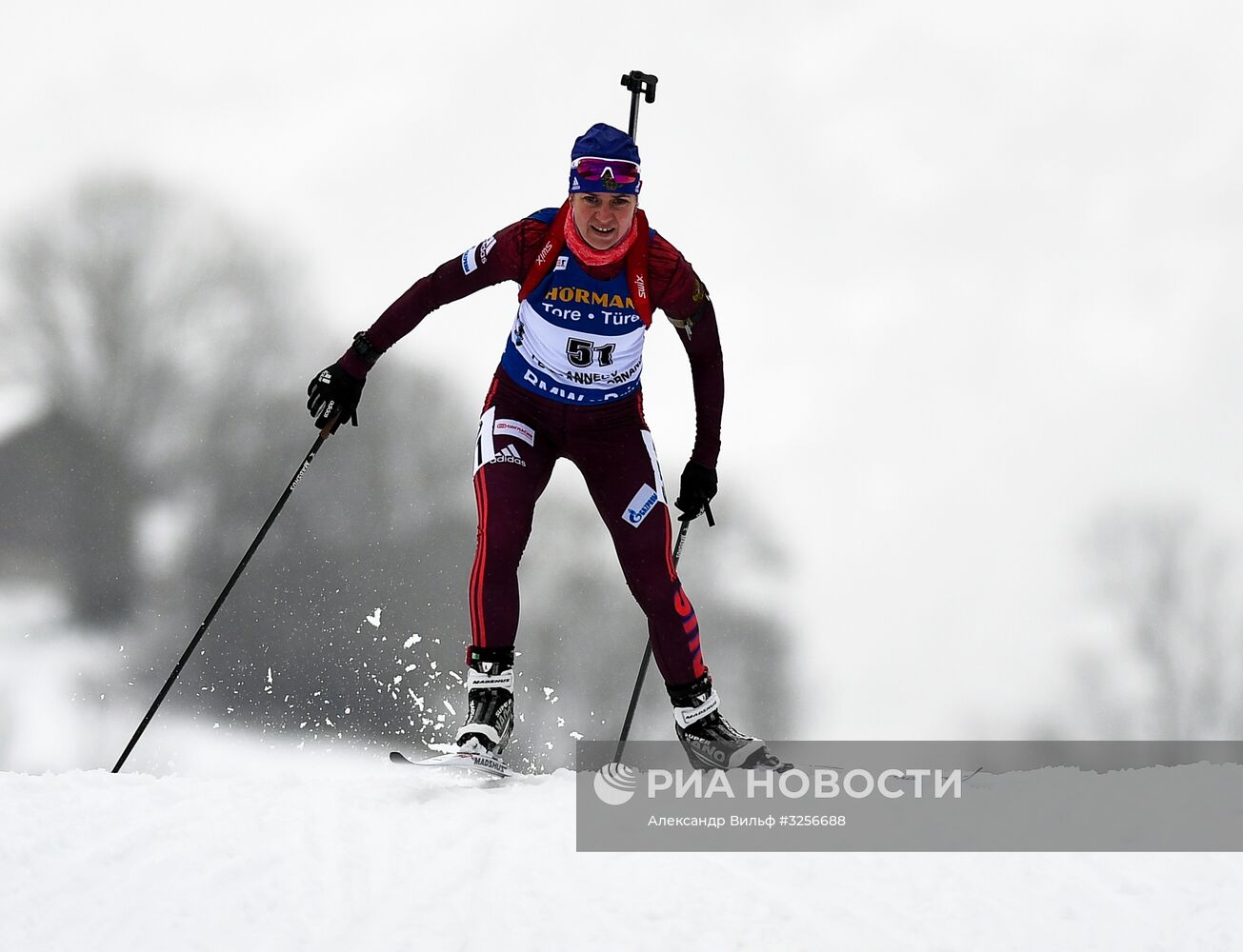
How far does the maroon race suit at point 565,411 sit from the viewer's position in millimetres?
4477

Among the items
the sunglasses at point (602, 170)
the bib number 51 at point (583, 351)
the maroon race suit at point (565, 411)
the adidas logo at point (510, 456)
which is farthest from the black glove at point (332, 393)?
the sunglasses at point (602, 170)

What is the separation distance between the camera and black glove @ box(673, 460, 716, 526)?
5164 mm

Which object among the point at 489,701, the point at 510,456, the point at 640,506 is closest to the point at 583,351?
the point at 510,456

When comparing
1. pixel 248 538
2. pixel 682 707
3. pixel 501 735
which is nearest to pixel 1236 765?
pixel 682 707

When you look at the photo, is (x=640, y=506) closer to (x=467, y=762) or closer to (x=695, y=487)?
(x=695, y=487)

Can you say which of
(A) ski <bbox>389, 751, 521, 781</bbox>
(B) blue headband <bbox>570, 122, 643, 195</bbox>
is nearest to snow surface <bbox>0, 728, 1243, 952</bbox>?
(A) ski <bbox>389, 751, 521, 781</bbox>

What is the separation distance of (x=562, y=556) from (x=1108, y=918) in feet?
62.9

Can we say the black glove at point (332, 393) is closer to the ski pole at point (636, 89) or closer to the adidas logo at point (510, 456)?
the adidas logo at point (510, 456)

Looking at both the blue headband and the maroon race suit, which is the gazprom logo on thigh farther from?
the blue headband

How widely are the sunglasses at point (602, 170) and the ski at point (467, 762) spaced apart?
A: 2342 mm

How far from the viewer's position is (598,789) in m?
3.85

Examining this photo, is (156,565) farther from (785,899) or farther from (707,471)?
(785,899)

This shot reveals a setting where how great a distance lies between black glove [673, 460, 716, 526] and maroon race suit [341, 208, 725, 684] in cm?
42

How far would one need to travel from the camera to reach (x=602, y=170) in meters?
4.36
